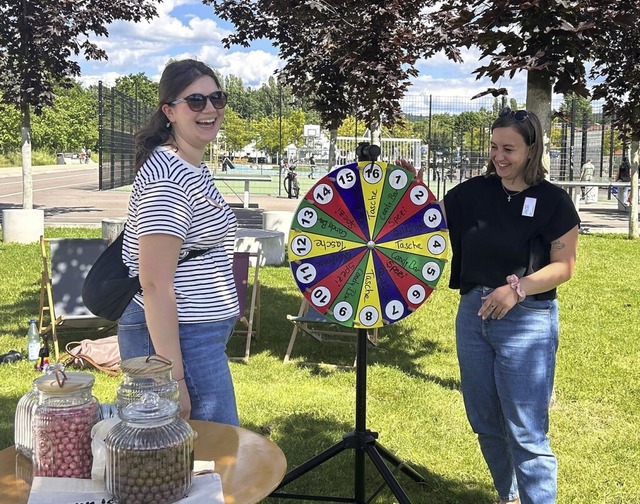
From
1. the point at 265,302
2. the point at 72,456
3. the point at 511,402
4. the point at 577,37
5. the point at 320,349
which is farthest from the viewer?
the point at 265,302

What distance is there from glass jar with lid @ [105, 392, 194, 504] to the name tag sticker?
1772mm

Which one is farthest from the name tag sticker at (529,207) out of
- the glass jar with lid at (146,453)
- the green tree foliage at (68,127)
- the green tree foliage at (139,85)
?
the green tree foliage at (139,85)

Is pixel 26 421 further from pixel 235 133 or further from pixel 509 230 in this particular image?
pixel 235 133

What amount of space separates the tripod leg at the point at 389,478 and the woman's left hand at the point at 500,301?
0.84 metres

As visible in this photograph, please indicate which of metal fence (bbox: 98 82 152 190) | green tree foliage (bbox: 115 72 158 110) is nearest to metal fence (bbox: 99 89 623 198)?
metal fence (bbox: 98 82 152 190)

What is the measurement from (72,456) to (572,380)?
457cm

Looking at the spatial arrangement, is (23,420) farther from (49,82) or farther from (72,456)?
(49,82)

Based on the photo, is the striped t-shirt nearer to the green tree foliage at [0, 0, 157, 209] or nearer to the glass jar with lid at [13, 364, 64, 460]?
the glass jar with lid at [13, 364, 64, 460]

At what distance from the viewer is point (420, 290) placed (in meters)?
3.21

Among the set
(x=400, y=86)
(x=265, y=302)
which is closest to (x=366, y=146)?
(x=400, y=86)

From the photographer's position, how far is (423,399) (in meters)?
5.04

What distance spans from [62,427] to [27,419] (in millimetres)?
128

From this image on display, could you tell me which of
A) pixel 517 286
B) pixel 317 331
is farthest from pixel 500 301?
pixel 317 331

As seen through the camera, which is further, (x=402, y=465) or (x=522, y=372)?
(x=402, y=465)
